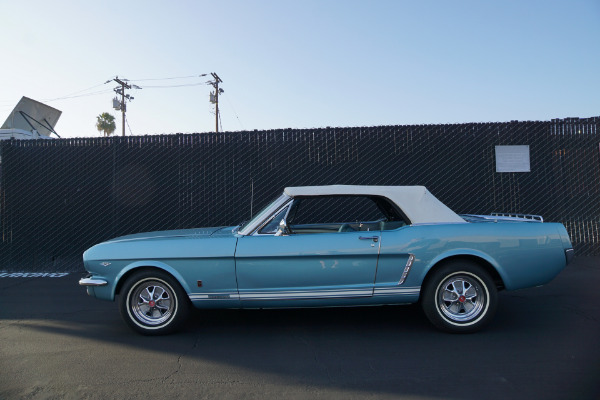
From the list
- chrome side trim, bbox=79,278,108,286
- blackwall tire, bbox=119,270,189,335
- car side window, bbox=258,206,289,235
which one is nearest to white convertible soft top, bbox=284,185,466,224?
car side window, bbox=258,206,289,235

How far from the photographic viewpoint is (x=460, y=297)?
4.30 m

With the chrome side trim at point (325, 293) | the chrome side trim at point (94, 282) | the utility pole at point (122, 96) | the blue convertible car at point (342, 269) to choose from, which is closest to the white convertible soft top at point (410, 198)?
the blue convertible car at point (342, 269)

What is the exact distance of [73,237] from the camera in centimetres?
826

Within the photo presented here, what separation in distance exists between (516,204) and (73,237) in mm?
8069

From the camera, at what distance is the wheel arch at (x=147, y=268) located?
14.2ft

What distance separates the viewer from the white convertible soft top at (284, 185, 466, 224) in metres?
4.50

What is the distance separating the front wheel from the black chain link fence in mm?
3634

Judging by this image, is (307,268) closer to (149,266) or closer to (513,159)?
(149,266)

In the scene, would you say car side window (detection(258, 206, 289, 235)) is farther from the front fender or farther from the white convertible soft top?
the front fender

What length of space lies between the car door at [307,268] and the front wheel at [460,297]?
0.63m

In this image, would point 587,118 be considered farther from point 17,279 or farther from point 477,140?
point 17,279

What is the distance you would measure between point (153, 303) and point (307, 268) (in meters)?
1.59

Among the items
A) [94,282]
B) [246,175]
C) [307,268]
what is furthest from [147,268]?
[246,175]

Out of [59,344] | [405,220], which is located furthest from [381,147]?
[59,344]
